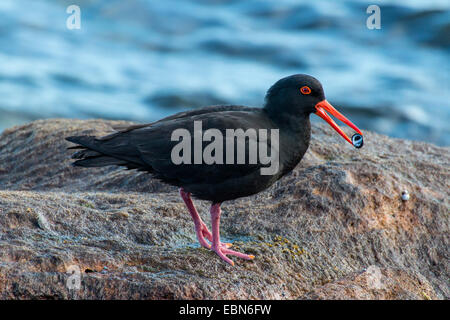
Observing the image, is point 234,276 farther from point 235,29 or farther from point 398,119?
point 235,29

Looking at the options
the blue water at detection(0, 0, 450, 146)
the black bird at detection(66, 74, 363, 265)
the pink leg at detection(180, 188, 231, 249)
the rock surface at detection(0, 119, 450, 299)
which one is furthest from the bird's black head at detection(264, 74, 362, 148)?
the blue water at detection(0, 0, 450, 146)

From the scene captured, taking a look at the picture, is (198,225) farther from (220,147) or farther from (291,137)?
(291,137)

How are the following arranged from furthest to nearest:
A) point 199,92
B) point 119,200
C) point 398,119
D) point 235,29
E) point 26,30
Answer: point 26,30, point 235,29, point 199,92, point 398,119, point 119,200

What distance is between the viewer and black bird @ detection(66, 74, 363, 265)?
5.07 m

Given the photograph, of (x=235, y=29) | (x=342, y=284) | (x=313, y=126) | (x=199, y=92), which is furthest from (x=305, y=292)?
(x=235, y=29)

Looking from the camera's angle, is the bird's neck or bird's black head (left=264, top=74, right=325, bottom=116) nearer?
the bird's neck

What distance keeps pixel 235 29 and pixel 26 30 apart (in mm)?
8180

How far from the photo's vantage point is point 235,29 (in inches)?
843

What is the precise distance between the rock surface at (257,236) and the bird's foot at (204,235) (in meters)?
0.13

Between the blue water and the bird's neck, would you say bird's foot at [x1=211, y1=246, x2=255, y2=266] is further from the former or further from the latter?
the blue water

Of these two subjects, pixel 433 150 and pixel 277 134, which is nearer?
pixel 277 134

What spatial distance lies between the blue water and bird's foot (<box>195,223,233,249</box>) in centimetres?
1117

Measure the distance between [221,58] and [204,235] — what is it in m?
15.3

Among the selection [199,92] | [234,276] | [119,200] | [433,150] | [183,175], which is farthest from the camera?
[199,92]
